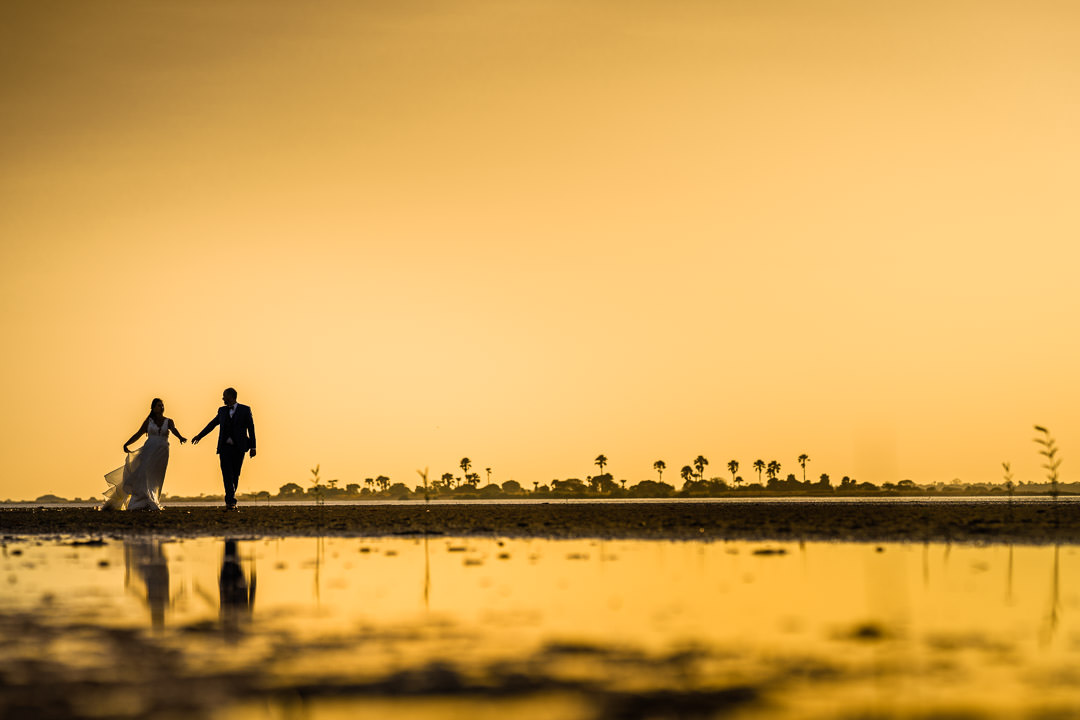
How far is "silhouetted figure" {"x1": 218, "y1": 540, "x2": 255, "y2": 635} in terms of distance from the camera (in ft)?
35.1

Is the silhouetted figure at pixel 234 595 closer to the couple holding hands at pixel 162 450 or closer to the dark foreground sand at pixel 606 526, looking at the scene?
the dark foreground sand at pixel 606 526

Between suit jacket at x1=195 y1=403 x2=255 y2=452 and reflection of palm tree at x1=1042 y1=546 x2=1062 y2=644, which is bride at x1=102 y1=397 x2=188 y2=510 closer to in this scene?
suit jacket at x1=195 y1=403 x2=255 y2=452

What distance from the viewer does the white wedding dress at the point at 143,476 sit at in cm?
3394

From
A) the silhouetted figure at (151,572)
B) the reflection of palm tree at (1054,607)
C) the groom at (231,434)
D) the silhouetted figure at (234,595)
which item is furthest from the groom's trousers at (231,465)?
the reflection of palm tree at (1054,607)

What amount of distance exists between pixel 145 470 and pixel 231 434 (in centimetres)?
284

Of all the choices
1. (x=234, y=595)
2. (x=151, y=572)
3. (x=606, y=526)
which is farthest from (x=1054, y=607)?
(x=606, y=526)

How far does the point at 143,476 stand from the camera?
34.1 metres

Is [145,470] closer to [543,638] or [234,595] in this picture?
[234,595]

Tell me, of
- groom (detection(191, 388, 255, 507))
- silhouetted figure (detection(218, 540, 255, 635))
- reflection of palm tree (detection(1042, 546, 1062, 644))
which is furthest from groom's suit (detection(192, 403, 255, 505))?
reflection of palm tree (detection(1042, 546, 1062, 644))

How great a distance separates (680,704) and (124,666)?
395 centimetres

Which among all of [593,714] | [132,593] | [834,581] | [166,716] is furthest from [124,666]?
[834,581]

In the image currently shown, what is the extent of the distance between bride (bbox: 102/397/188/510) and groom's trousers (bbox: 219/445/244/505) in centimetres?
135

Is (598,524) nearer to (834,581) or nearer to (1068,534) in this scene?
(1068,534)

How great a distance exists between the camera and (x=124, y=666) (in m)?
8.19
